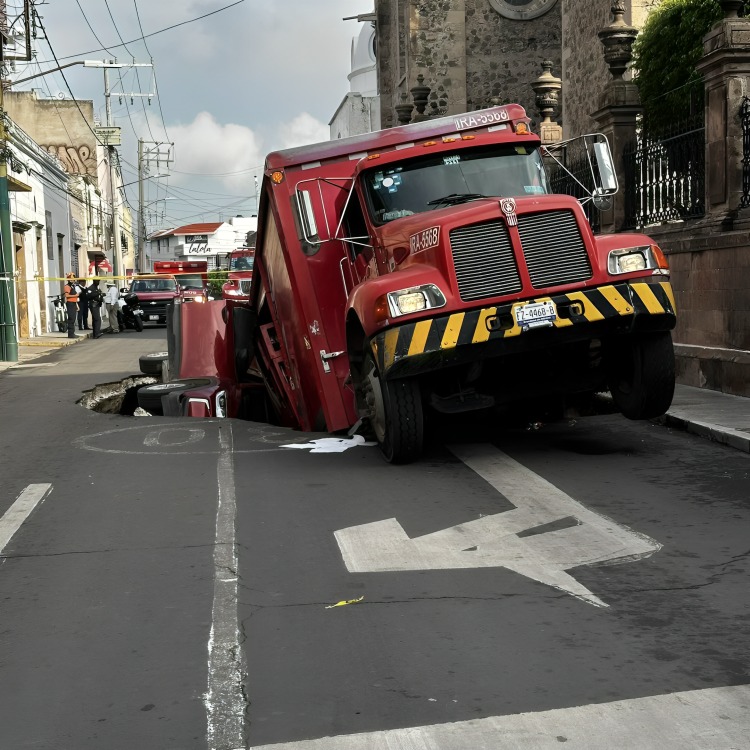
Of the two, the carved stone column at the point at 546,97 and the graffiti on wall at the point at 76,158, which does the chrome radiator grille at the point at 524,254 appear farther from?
the graffiti on wall at the point at 76,158

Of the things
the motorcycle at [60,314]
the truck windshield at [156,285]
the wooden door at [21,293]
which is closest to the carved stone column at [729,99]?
the wooden door at [21,293]

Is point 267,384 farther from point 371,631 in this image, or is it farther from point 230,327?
point 371,631

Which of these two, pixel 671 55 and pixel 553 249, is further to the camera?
pixel 671 55

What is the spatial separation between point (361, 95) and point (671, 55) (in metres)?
59.3

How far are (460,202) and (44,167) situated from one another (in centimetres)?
3910

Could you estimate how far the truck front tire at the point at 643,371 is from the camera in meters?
9.65

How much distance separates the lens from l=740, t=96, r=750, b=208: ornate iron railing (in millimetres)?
13359

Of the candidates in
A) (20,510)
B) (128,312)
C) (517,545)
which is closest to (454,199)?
(517,545)

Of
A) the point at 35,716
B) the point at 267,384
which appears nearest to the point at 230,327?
the point at 267,384

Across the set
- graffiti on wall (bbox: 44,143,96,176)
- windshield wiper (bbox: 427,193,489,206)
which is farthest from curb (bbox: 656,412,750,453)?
graffiti on wall (bbox: 44,143,96,176)

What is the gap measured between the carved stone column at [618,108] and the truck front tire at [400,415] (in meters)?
8.75

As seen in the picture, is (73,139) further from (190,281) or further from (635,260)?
(635,260)

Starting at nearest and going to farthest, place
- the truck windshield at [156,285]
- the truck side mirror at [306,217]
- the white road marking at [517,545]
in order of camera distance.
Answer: the white road marking at [517,545]
the truck side mirror at [306,217]
the truck windshield at [156,285]

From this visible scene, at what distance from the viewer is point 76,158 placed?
72250mm
